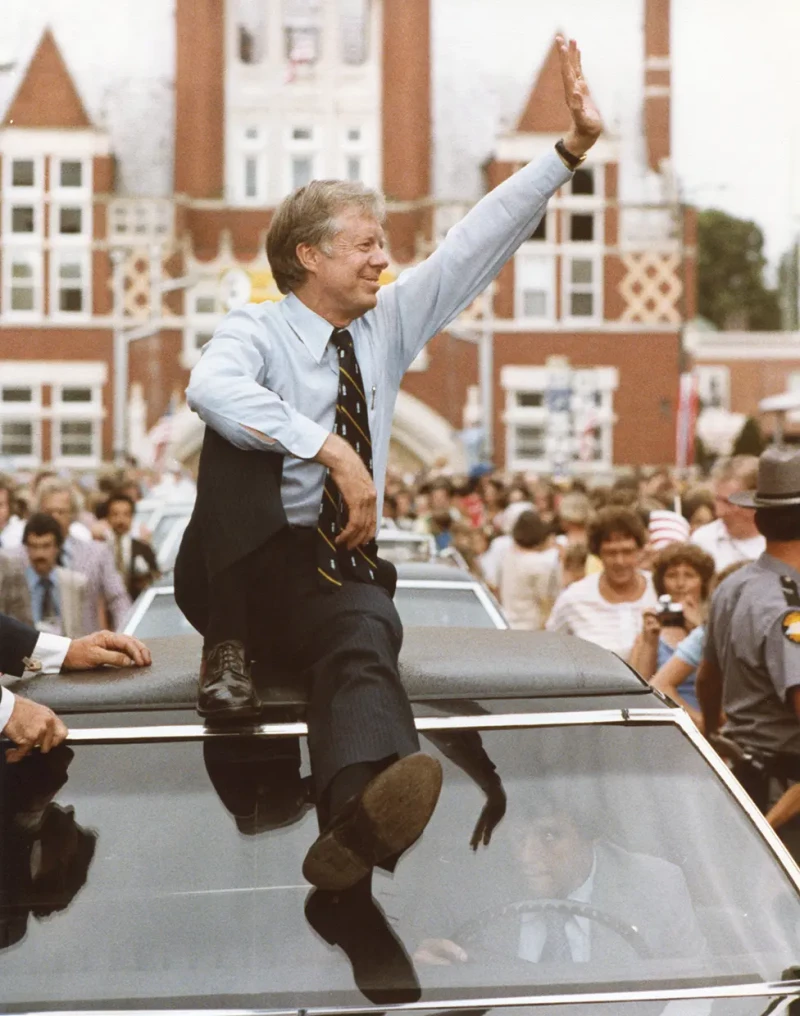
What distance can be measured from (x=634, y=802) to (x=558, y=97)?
45.6 meters

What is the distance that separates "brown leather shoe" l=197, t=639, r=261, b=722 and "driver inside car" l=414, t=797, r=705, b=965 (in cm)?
52

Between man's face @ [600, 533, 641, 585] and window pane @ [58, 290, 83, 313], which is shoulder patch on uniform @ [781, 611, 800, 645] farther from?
window pane @ [58, 290, 83, 313]

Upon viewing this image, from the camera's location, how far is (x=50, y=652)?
395cm

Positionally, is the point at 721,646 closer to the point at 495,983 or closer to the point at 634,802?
the point at 634,802

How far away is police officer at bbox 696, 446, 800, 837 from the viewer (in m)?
5.24

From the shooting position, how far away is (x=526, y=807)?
11.4 ft

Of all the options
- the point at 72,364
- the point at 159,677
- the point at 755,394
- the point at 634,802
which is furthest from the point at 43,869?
the point at 755,394

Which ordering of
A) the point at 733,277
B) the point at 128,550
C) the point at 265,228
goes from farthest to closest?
the point at 733,277 < the point at 265,228 < the point at 128,550

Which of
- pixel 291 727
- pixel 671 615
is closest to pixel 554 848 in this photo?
pixel 291 727

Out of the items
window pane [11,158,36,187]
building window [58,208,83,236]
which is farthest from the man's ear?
window pane [11,158,36,187]

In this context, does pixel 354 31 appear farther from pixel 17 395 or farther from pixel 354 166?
pixel 17 395

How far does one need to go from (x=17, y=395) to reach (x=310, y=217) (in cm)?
4573

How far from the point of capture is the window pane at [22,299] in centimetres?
4800

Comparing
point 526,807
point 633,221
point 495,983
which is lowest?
point 495,983
